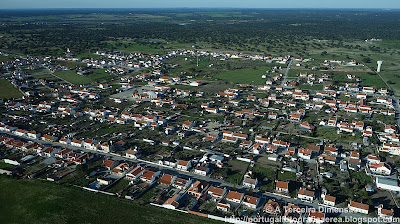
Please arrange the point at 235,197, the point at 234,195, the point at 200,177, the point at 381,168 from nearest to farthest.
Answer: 1. the point at 235,197
2. the point at 234,195
3. the point at 200,177
4. the point at 381,168

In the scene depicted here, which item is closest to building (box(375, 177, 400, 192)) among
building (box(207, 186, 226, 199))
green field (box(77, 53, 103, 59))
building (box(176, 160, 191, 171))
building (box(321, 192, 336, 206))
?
building (box(321, 192, 336, 206))

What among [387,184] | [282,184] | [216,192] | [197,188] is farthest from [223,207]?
[387,184]

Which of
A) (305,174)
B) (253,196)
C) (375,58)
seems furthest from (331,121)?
(375,58)

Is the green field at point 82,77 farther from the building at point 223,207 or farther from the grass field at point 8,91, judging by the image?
the building at point 223,207

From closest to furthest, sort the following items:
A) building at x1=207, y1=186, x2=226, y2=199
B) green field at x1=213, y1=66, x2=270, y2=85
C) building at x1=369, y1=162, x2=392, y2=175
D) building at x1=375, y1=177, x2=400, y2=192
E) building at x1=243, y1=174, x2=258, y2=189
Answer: building at x1=207, y1=186, x2=226, y2=199
building at x1=375, y1=177, x2=400, y2=192
building at x1=243, y1=174, x2=258, y2=189
building at x1=369, y1=162, x2=392, y2=175
green field at x1=213, y1=66, x2=270, y2=85

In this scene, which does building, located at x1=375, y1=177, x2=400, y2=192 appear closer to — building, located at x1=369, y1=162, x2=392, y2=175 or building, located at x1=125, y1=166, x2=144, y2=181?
building, located at x1=369, y1=162, x2=392, y2=175

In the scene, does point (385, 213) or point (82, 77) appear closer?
point (385, 213)

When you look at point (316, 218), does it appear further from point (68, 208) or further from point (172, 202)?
point (68, 208)

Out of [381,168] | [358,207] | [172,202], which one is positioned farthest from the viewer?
[381,168]
